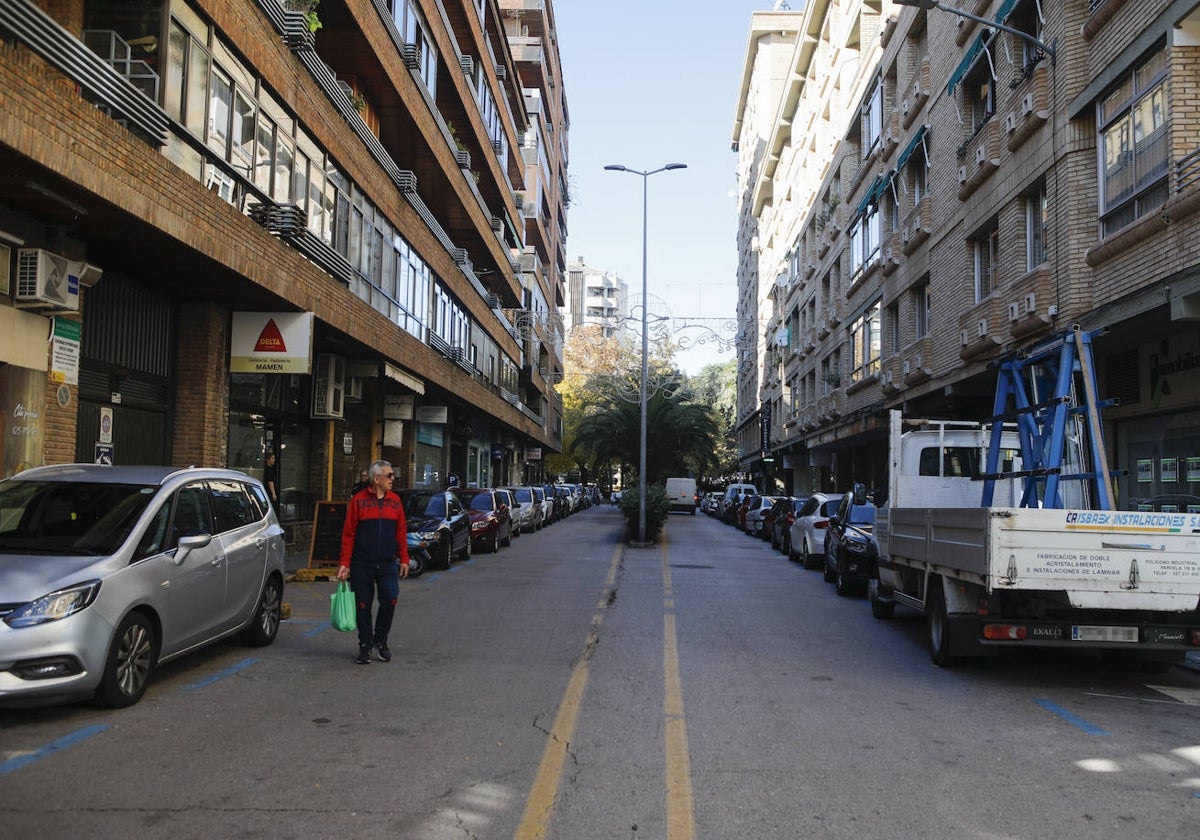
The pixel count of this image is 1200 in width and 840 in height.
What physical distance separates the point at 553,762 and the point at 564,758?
0.10m

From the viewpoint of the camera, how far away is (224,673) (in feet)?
25.7

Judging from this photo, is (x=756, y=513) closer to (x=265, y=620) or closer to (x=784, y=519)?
(x=784, y=519)

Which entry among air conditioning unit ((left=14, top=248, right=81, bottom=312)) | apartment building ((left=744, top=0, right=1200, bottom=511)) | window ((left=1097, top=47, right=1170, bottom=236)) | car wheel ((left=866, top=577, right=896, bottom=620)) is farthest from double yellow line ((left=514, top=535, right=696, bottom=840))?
window ((left=1097, top=47, right=1170, bottom=236))

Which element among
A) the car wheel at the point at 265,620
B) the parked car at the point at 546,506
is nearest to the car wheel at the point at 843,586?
the car wheel at the point at 265,620

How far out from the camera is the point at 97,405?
1277 centimetres

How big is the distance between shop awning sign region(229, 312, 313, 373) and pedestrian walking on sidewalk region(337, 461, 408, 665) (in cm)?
741

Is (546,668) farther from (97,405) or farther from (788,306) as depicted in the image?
(788,306)

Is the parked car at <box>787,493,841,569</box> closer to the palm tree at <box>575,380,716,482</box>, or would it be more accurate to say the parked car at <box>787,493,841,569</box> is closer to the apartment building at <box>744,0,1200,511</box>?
the apartment building at <box>744,0,1200,511</box>

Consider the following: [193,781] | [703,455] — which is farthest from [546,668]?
[703,455]

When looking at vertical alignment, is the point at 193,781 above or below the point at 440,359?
below

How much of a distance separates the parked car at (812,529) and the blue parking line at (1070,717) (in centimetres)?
1096

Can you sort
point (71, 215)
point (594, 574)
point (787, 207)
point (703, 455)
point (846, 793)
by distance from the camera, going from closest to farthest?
point (846, 793) < point (71, 215) < point (594, 574) < point (703, 455) < point (787, 207)

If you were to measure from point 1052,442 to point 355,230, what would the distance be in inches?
557

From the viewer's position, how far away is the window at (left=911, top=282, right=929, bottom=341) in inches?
967
